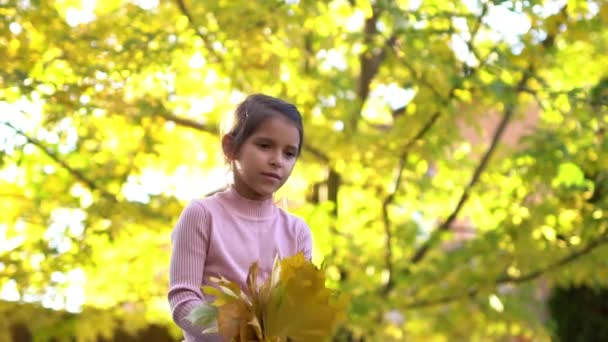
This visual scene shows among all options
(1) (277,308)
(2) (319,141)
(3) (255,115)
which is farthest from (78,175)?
(1) (277,308)

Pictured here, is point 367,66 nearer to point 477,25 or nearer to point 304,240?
point 477,25

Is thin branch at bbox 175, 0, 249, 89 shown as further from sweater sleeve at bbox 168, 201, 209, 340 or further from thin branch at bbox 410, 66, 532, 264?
sweater sleeve at bbox 168, 201, 209, 340

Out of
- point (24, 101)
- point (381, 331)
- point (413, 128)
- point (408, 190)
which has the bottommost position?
point (381, 331)

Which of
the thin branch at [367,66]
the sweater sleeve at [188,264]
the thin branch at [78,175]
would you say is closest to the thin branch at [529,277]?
the thin branch at [367,66]

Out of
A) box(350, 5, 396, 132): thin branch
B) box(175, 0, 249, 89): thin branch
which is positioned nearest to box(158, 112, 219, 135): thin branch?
box(175, 0, 249, 89): thin branch

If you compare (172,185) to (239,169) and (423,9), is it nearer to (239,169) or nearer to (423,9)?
(423,9)

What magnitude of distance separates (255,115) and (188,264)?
0.39 m

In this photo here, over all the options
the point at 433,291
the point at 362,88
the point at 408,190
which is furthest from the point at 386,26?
the point at 433,291

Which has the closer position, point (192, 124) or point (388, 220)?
point (192, 124)

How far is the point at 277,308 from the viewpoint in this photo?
7.15 ft

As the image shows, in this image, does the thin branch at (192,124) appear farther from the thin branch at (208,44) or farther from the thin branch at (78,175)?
the thin branch at (78,175)

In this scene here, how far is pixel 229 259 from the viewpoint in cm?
252

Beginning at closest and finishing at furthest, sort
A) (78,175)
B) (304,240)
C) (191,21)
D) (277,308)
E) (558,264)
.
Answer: (277,308) → (304,240) → (191,21) → (78,175) → (558,264)

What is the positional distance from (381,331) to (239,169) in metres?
4.55
